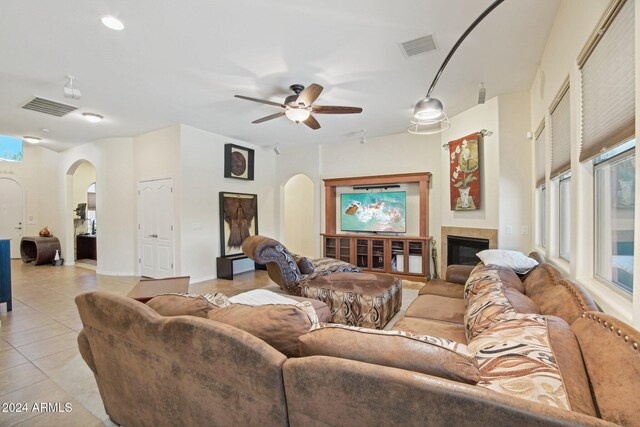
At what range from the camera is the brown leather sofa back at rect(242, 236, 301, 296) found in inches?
145

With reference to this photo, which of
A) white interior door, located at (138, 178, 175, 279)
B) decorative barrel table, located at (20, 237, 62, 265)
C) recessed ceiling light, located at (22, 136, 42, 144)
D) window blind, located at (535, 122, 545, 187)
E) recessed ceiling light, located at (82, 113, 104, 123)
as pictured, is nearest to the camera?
window blind, located at (535, 122, 545, 187)

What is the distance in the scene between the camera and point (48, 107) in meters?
4.29

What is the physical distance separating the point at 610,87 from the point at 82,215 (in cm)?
1028

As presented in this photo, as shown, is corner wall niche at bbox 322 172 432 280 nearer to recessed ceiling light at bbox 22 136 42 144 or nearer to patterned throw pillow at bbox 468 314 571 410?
patterned throw pillow at bbox 468 314 571 410

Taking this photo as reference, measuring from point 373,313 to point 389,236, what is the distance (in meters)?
3.05

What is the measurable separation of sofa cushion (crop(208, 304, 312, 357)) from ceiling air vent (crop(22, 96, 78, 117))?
492 centimetres

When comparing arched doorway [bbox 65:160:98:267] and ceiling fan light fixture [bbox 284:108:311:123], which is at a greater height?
ceiling fan light fixture [bbox 284:108:311:123]

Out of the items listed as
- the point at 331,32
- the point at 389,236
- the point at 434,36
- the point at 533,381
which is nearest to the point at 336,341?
the point at 533,381

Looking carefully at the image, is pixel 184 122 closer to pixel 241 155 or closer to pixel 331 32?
pixel 241 155

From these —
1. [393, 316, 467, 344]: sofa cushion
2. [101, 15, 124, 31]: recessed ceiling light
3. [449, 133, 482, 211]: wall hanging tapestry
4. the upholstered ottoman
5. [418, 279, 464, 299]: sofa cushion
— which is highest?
[101, 15, 124, 31]: recessed ceiling light

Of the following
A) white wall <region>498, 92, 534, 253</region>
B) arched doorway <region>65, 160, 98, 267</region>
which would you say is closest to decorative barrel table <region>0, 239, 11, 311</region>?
arched doorway <region>65, 160, 98, 267</region>

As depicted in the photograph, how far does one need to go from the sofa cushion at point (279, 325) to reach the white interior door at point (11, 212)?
1013 cm

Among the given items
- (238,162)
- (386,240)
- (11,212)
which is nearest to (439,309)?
(386,240)

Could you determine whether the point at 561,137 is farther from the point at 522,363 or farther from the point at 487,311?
the point at 522,363
